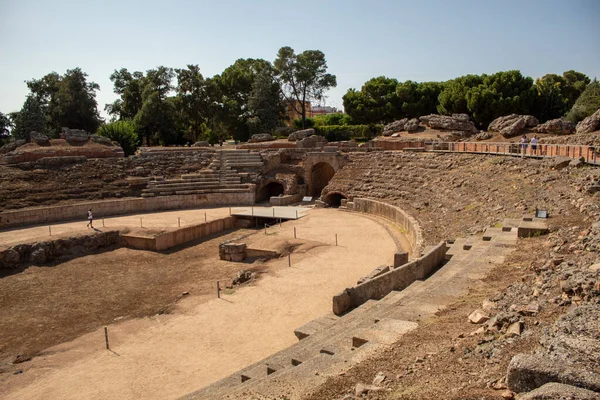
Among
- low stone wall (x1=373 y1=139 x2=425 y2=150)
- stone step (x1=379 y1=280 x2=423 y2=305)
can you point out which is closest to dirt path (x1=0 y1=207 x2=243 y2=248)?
low stone wall (x1=373 y1=139 x2=425 y2=150)

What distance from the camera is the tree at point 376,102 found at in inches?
1774

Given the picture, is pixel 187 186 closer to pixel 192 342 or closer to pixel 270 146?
pixel 270 146

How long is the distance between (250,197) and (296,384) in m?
23.8

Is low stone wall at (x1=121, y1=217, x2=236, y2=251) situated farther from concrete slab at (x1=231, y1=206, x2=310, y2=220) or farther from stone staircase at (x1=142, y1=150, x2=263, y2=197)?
stone staircase at (x1=142, y1=150, x2=263, y2=197)

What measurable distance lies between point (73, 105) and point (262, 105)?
18.4 m

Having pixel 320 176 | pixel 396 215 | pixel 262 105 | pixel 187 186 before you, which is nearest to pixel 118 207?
pixel 187 186

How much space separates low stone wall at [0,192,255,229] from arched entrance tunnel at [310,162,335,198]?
5.90 metres

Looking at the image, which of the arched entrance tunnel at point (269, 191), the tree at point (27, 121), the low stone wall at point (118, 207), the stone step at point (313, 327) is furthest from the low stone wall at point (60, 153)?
the stone step at point (313, 327)

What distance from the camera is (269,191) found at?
33.2m

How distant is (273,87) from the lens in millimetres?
47375

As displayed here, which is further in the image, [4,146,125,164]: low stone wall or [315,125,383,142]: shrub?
[315,125,383,142]: shrub

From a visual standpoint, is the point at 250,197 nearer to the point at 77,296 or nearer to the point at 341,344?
the point at 77,296

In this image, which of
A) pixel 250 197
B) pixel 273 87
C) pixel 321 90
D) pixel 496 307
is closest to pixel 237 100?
pixel 273 87

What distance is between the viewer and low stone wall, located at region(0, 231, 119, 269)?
18328 millimetres
